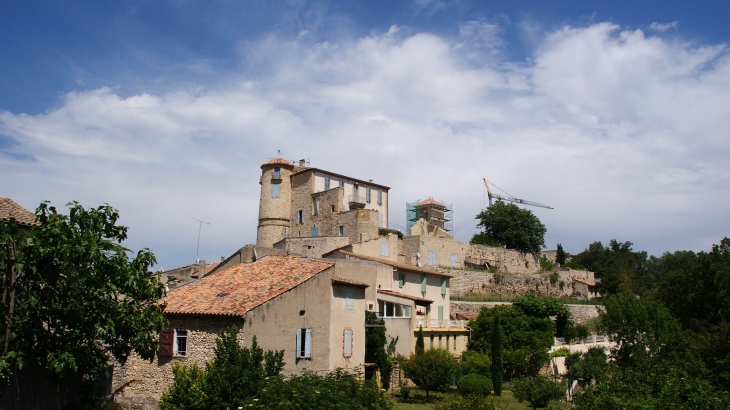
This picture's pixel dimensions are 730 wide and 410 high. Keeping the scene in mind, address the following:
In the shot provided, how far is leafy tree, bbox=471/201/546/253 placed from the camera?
→ 231 feet

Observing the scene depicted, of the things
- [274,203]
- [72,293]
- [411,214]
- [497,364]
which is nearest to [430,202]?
[411,214]

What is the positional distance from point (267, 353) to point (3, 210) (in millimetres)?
9893

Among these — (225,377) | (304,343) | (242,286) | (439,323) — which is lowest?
(225,377)

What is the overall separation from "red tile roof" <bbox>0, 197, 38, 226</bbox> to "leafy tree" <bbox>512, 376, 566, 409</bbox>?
21.0m

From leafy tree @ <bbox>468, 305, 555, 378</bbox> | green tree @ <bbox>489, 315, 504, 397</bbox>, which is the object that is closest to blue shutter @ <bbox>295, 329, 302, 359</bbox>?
green tree @ <bbox>489, 315, 504, 397</bbox>

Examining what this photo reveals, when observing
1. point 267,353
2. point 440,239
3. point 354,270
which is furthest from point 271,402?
point 440,239

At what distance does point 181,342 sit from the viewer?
919 inches

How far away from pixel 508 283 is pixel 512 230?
12.2m

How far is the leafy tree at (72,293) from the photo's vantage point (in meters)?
14.0

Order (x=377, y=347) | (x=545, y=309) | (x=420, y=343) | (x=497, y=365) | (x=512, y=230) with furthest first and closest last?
(x=512, y=230) → (x=545, y=309) → (x=497, y=365) → (x=420, y=343) → (x=377, y=347)

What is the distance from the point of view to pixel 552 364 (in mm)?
40375

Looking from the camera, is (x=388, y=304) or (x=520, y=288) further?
(x=520, y=288)

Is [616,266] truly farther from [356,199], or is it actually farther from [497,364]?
[497,364]

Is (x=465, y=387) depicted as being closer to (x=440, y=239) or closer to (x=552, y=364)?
(x=552, y=364)
